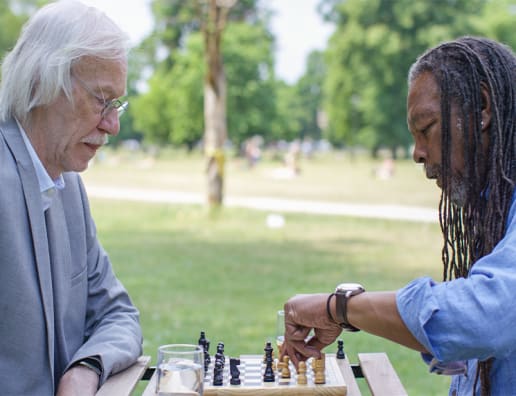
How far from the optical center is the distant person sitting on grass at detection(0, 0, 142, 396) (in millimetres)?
2547

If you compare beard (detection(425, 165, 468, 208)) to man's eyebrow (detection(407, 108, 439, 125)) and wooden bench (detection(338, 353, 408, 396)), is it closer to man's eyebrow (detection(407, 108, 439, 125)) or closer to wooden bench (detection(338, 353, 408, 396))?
man's eyebrow (detection(407, 108, 439, 125))

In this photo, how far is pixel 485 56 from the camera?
2.19 m

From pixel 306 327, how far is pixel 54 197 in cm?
102

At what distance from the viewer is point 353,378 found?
2.79 meters

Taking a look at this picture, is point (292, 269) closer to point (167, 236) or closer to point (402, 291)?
point (167, 236)

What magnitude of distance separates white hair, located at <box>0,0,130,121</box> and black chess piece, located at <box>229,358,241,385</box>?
3.49 ft

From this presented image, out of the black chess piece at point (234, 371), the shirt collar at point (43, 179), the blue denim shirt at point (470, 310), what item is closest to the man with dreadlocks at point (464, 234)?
the blue denim shirt at point (470, 310)

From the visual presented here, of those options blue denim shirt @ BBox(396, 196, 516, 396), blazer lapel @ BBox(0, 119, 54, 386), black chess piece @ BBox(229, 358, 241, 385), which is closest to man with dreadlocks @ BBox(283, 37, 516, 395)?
blue denim shirt @ BBox(396, 196, 516, 396)

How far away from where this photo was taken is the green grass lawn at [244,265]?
23.7 feet

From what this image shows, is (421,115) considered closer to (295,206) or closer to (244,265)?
A: (244,265)

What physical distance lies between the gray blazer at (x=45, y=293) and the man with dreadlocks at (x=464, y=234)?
793 mm

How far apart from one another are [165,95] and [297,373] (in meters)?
63.3

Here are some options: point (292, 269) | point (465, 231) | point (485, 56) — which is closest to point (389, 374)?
point (465, 231)

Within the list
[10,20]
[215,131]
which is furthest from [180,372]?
[10,20]
